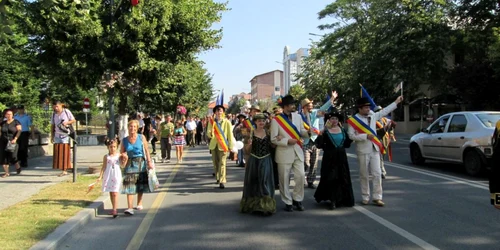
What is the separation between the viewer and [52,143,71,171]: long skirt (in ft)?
37.4

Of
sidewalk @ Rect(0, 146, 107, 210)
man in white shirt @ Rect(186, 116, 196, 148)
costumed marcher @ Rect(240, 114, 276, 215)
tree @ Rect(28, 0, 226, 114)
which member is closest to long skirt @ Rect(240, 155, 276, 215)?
costumed marcher @ Rect(240, 114, 276, 215)

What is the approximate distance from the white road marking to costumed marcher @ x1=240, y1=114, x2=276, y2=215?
1.53 m

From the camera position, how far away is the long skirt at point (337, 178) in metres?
7.60

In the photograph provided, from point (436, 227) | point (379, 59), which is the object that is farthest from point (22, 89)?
point (436, 227)

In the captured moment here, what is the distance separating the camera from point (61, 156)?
37.8 feet

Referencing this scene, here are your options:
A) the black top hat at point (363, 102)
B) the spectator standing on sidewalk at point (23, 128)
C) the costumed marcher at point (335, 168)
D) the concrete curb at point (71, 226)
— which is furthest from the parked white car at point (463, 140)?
the spectator standing on sidewalk at point (23, 128)

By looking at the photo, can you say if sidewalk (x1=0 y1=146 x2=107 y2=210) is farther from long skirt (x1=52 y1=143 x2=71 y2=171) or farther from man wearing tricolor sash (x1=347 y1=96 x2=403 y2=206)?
man wearing tricolor sash (x1=347 y1=96 x2=403 y2=206)

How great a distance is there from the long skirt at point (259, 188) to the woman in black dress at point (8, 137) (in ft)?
25.0

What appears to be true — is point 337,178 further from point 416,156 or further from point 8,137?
point 8,137

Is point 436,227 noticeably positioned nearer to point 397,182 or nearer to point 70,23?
point 397,182

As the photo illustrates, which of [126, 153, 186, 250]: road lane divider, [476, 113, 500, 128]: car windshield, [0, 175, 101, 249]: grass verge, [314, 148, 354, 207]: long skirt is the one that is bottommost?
[126, 153, 186, 250]: road lane divider

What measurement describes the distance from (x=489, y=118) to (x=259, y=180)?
7.39 metres

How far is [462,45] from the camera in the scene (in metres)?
24.7

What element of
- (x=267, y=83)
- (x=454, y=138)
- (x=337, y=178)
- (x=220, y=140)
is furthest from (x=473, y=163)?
(x=267, y=83)
